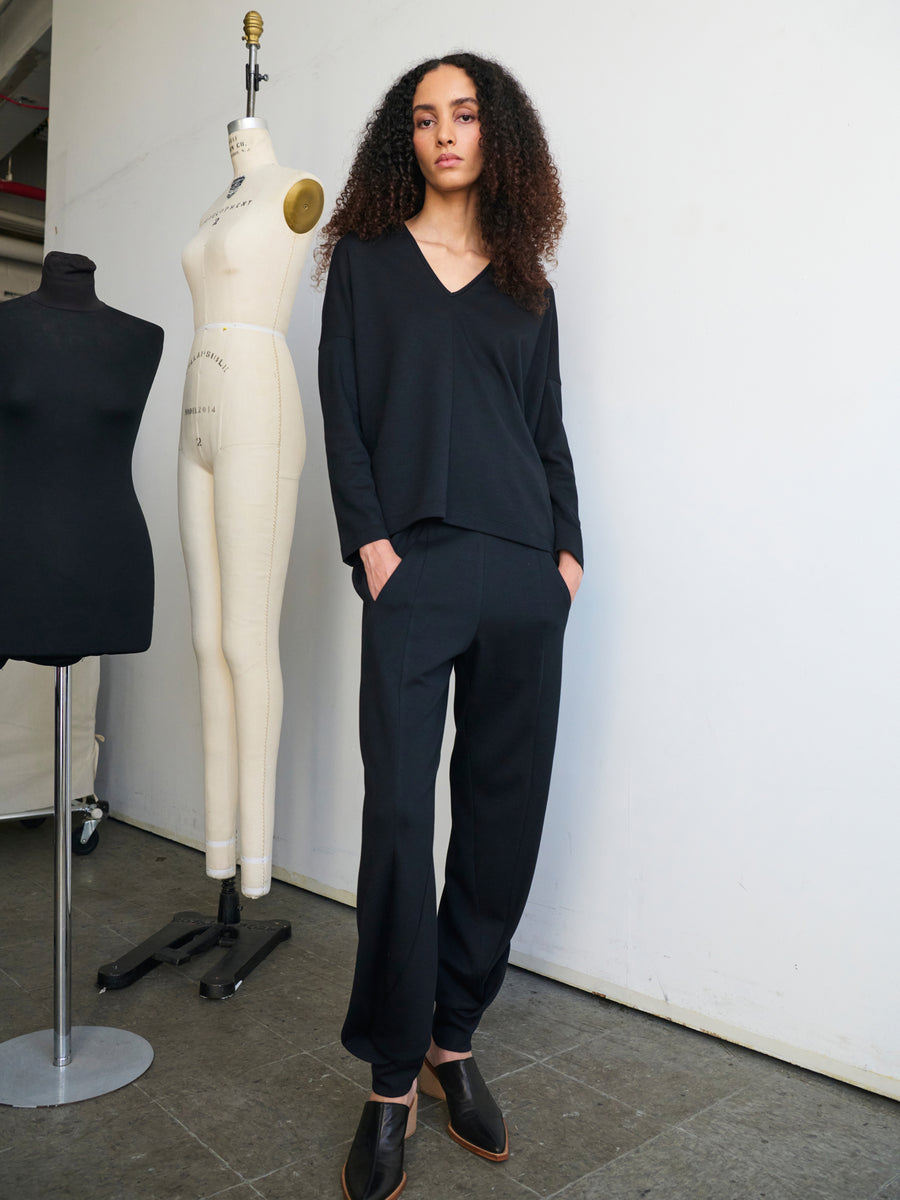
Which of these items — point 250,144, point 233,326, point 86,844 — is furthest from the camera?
point 86,844

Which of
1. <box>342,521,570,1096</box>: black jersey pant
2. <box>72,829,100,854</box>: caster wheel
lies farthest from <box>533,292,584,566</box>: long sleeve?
<box>72,829,100,854</box>: caster wheel

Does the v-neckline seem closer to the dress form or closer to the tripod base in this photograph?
the dress form

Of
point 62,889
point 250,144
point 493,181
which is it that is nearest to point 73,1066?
point 62,889

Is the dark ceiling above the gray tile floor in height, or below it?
above

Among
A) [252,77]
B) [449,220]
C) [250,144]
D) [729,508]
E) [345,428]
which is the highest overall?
[252,77]

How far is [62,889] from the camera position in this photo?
1847 millimetres

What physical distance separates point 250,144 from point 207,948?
1849 mm

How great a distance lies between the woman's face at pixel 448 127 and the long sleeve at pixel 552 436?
28 cm

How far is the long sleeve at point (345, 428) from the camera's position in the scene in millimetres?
1557

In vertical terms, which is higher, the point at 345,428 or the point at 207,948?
the point at 345,428

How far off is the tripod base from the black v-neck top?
1119 millimetres

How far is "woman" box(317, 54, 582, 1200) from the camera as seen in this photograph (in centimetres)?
151

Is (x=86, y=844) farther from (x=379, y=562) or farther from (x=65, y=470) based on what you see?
(x=379, y=562)

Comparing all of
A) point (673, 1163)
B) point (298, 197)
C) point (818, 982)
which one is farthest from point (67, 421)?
point (818, 982)
